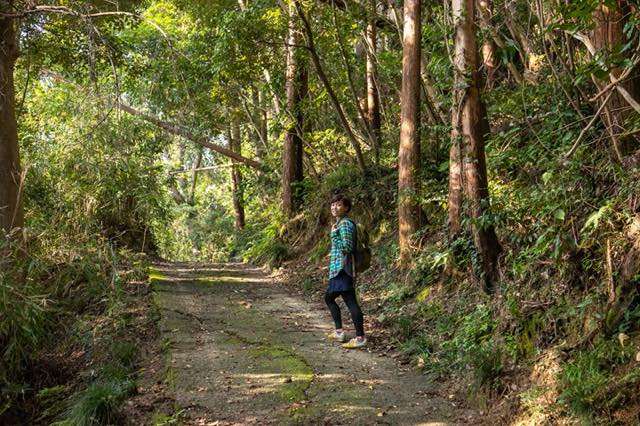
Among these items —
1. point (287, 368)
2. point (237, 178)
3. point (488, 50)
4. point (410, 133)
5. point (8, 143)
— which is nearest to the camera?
point (287, 368)

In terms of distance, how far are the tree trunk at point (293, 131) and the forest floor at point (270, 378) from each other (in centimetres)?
729

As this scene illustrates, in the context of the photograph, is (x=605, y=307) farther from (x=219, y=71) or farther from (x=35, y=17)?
(x=219, y=71)

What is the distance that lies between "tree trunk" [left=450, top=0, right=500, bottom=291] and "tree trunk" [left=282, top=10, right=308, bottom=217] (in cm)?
711

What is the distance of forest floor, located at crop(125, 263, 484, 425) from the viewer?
5.41m

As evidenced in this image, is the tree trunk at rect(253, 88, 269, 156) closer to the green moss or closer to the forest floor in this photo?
the forest floor

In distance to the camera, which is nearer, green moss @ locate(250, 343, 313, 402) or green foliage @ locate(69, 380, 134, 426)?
green foliage @ locate(69, 380, 134, 426)

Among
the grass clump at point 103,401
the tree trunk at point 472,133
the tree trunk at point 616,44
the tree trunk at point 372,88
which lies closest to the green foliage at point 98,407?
the grass clump at point 103,401

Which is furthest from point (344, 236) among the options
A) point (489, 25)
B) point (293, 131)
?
point (293, 131)

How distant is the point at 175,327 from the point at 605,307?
5309 millimetres

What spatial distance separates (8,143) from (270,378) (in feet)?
17.4

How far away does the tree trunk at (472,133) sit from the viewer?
7523mm

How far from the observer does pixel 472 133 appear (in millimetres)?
7680

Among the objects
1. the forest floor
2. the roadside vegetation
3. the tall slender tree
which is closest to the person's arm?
the forest floor

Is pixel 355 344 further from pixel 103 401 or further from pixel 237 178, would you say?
pixel 237 178
